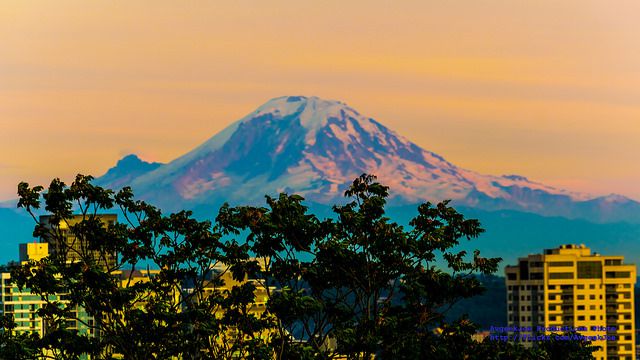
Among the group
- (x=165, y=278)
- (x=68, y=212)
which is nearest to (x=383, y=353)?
(x=165, y=278)

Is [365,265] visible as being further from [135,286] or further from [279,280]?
[135,286]

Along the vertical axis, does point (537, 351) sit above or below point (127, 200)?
below

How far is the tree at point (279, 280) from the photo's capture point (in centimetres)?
5888

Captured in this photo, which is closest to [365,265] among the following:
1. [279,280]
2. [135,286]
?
[279,280]

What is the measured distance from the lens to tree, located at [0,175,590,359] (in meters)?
58.9

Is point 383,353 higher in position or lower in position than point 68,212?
lower

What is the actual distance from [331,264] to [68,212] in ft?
34.8

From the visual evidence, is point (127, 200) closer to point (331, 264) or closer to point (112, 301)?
point (112, 301)

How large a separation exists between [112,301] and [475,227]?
Result: 13935mm

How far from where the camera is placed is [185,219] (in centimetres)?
6178

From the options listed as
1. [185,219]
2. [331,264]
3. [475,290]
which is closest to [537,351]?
[475,290]

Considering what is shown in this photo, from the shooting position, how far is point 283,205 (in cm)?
5962

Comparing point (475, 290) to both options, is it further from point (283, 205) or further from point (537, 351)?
point (283, 205)

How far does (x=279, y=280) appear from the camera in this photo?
60844 mm
